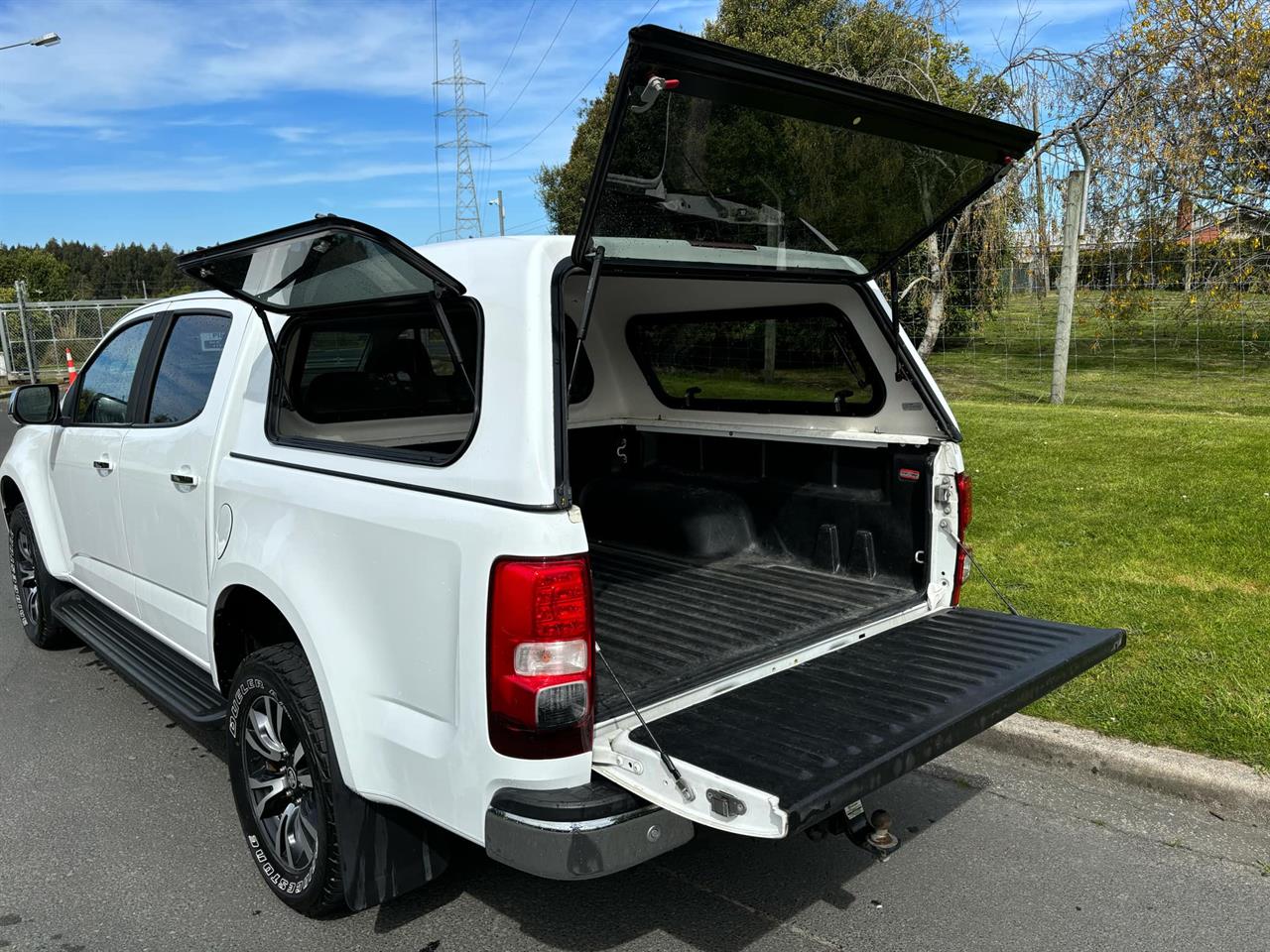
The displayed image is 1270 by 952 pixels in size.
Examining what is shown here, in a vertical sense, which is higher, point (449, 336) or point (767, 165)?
point (767, 165)

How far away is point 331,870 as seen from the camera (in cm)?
289

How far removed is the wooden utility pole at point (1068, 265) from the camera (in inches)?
Result: 441

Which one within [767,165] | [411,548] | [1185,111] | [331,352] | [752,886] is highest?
[1185,111]

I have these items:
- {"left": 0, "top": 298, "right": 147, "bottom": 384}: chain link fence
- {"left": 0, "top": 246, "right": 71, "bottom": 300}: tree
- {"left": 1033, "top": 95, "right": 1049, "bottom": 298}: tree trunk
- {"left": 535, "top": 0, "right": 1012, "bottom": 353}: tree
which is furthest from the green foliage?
{"left": 1033, "top": 95, "right": 1049, "bottom": 298}: tree trunk

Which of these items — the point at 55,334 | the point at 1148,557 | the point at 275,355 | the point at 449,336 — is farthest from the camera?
the point at 55,334

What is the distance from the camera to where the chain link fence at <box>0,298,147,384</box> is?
87.2ft

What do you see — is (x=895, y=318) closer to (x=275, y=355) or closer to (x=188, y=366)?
(x=275, y=355)

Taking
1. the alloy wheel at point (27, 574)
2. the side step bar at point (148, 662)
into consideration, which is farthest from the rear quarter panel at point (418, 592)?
the alloy wheel at point (27, 574)

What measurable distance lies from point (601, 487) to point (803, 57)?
16.9 meters

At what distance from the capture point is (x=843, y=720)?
2.73 m

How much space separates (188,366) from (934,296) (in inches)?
498

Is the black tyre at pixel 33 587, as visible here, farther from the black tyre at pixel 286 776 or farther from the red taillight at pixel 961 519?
the red taillight at pixel 961 519

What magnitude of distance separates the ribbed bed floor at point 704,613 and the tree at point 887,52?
6413 millimetres

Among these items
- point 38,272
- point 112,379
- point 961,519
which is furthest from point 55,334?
point 38,272
